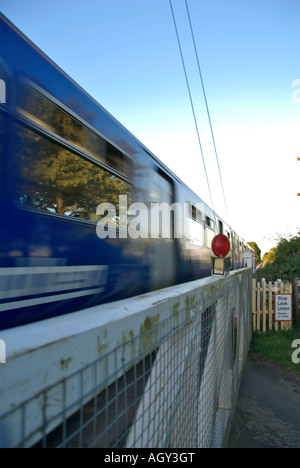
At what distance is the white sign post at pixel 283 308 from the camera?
849 centimetres

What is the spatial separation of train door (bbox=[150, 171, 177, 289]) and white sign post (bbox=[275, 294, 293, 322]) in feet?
11.2

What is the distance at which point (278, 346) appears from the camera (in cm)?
764

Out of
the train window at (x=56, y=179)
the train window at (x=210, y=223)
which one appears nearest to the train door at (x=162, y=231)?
the train window at (x=56, y=179)

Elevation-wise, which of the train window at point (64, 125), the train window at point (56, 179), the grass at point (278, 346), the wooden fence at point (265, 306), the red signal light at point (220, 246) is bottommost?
the grass at point (278, 346)

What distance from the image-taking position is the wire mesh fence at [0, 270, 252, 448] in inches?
31.6

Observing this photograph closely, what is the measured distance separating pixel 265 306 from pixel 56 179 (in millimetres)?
7289

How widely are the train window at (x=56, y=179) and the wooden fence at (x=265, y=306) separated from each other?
6.24 meters

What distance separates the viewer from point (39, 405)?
2.59 ft

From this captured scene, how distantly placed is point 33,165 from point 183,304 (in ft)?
6.76

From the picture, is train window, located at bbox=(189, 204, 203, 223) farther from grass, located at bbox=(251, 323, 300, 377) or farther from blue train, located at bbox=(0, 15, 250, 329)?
grass, located at bbox=(251, 323, 300, 377)

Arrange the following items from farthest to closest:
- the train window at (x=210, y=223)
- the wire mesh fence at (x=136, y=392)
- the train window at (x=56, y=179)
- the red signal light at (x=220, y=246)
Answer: the train window at (x=210, y=223) < the red signal light at (x=220, y=246) < the train window at (x=56, y=179) < the wire mesh fence at (x=136, y=392)

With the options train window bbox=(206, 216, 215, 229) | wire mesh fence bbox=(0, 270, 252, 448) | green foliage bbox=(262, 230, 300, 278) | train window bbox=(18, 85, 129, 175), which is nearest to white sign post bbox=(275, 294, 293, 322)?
train window bbox=(206, 216, 215, 229)

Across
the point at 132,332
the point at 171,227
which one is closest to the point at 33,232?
the point at 132,332

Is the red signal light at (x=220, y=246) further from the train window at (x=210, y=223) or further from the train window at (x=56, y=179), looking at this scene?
the train window at (x=210, y=223)
